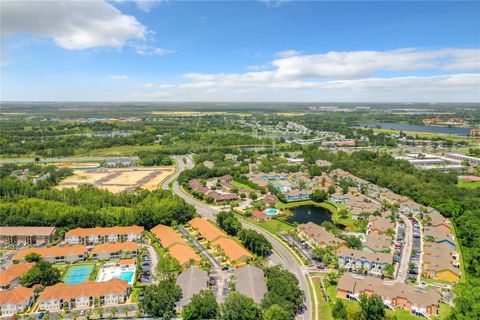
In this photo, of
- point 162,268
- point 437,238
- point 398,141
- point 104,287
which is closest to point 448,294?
point 437,238

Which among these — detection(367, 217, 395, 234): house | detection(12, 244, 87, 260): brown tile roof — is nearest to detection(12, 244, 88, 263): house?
detection(12, 244, 87, 260): brown tile roof

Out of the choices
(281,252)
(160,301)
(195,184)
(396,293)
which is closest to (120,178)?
(195,184)

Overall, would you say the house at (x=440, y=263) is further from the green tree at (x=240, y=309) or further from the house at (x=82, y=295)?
the house at (x=82, y=295)

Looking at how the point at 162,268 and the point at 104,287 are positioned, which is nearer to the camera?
the point at 104,287

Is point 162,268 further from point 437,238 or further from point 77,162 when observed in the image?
point 77,162

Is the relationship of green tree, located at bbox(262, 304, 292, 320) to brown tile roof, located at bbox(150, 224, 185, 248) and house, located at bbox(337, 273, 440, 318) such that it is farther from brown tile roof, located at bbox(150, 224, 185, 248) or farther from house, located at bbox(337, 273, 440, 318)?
brown tile roof, located at bbox(150, 224, 185, 248)

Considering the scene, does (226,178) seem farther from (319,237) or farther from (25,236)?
(25,236)
